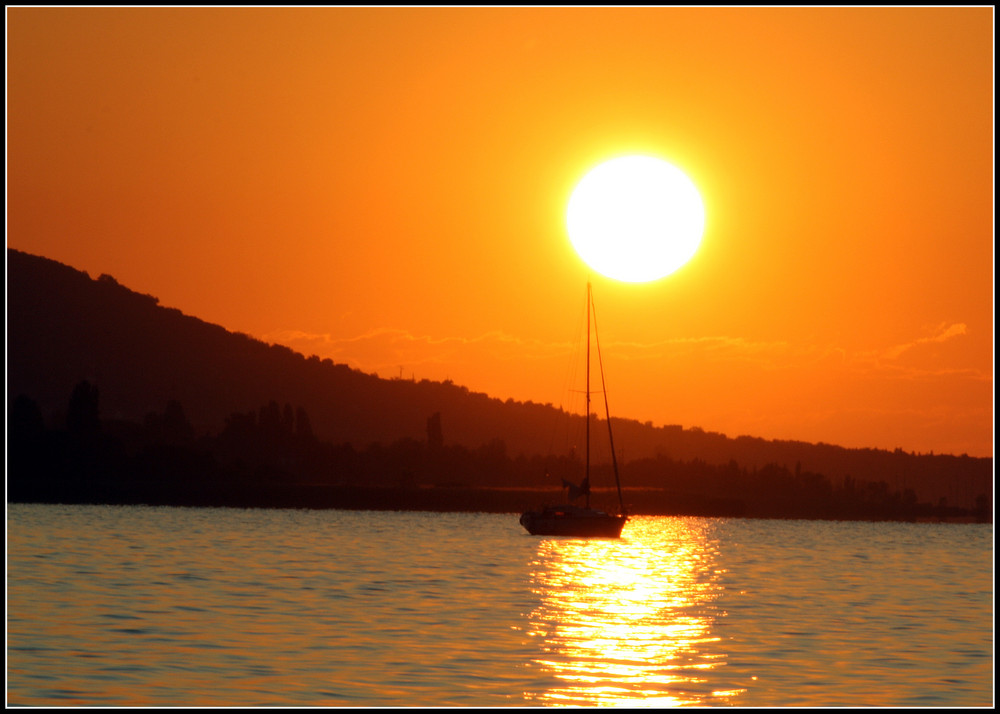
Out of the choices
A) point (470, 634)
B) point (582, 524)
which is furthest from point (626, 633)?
point (582, 524)

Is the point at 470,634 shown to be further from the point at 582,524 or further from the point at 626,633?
the point at 582,524

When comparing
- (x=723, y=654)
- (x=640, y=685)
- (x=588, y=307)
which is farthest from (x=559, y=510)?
(x=640, y=685)

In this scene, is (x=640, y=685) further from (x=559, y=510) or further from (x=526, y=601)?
(x=559, y=510)

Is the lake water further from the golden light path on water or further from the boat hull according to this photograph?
the boat hull

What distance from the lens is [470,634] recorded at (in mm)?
45406

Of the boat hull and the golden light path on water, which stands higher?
the golden light path on water

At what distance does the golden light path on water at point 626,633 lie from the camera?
3394 cm

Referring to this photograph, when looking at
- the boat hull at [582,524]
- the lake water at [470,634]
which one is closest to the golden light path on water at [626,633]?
the lake water at [470,634]

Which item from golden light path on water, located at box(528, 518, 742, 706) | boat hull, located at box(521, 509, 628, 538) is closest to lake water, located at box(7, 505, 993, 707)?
golden light path on water, located at box(528, 518, 742, 706)

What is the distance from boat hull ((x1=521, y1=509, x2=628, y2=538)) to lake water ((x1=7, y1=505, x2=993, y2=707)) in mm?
24623

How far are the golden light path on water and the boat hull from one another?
75.1 ft

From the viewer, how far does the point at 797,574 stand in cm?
8850

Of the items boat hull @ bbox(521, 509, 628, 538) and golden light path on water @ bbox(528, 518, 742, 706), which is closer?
golden light path on water @ bbox(528, 518, 742, 706)

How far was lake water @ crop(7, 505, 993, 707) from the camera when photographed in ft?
112
